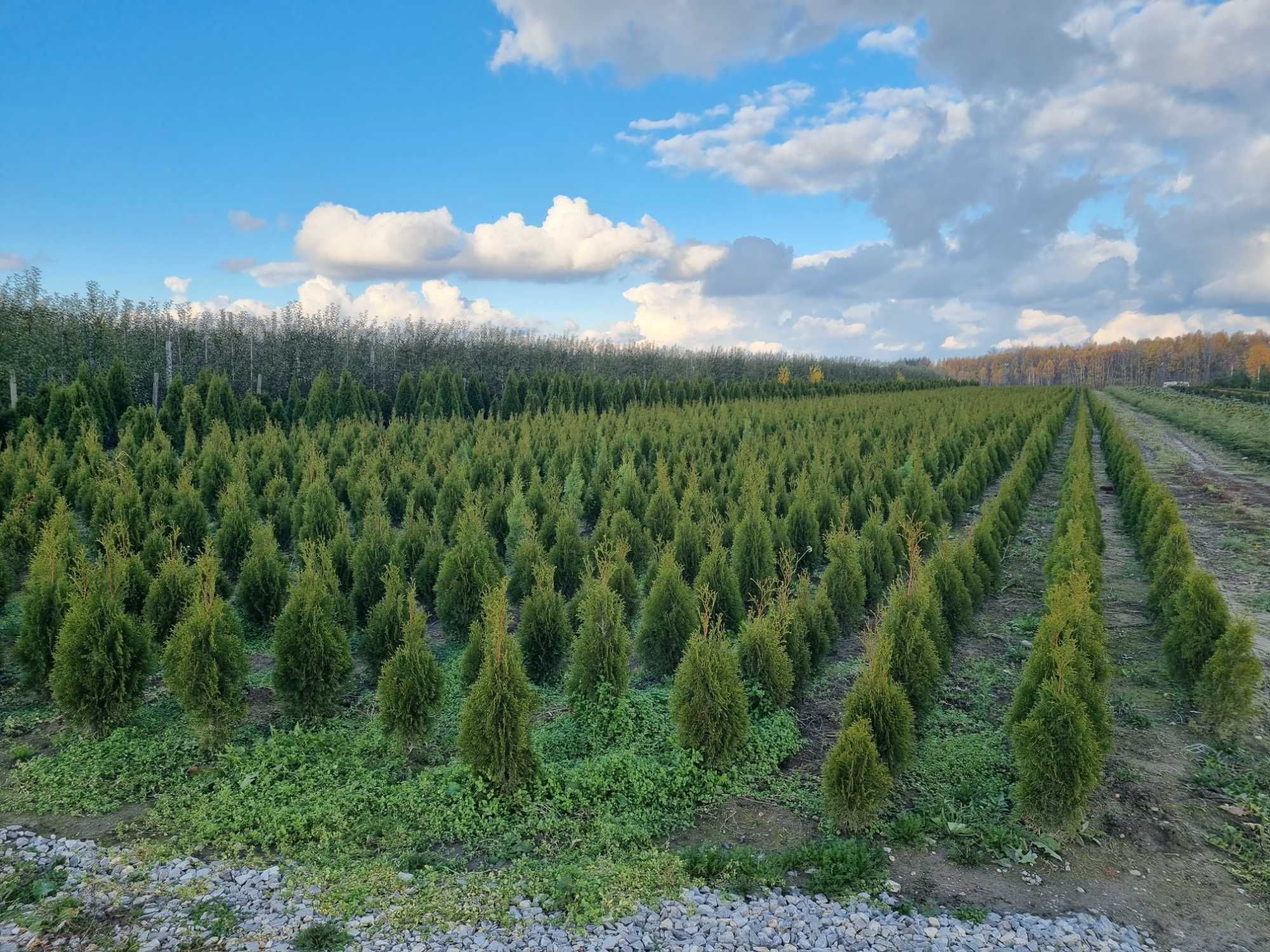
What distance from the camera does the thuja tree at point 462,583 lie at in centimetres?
856

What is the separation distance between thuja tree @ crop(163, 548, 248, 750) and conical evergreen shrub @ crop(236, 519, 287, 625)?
7.94ft

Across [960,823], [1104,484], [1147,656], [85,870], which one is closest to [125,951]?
[85,870]

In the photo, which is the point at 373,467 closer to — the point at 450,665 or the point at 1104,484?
the point at 450,665

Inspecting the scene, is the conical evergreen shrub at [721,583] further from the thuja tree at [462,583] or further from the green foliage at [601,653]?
the thuja tree at [462,583]

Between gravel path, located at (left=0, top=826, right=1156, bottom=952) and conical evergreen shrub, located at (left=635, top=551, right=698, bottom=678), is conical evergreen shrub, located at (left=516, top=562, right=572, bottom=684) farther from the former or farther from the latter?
gravel path, located at (left=0, top=826, right=1156, bottom=952)

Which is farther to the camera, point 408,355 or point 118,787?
point 408,355

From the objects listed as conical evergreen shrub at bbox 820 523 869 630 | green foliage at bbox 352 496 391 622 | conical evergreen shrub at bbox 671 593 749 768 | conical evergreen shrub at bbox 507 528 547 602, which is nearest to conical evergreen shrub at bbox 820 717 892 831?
conical evergreen shrub at bbox 671 593 749 768

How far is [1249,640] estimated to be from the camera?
21.5 ft

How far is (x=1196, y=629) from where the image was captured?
7.39m

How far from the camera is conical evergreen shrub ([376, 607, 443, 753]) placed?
19.2 feet

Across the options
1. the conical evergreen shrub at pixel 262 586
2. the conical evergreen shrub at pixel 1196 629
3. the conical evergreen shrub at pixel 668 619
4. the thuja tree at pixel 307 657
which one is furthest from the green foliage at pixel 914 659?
the conical evergreen shrub at pixel 262 586

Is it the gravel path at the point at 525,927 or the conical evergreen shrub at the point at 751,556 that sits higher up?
the conical evergreen shrub at the point at 751,556

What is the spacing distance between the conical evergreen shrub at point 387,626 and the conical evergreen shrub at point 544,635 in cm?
116

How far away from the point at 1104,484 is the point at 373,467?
19171mm
